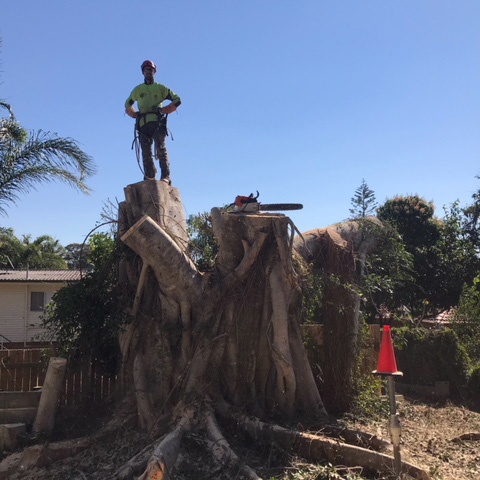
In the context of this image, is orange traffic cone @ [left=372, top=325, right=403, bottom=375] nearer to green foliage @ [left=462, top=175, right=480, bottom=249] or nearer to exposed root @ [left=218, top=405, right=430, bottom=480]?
exposed root @ [left=218, top=405, right=430, bottom=480]

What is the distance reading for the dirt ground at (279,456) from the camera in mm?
5863

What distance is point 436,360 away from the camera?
11.6m

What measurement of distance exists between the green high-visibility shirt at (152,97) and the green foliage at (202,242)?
179 centimetres

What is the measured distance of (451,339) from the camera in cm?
1175

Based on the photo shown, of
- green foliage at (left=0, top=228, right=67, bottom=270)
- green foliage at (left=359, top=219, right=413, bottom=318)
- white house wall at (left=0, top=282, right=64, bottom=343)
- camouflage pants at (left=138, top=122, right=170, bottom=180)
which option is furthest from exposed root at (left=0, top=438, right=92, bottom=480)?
green foliage at (left=0, top=228, right=67, bottom=270)

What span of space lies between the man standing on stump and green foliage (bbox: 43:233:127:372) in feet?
5.20

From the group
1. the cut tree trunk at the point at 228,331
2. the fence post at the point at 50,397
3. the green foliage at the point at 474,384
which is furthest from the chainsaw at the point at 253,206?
the green foliage at the point at 474,384

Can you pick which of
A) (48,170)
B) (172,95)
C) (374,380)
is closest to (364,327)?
(374,380)

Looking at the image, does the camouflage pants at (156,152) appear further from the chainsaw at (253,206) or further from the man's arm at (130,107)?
the chainsaw at (253,206)

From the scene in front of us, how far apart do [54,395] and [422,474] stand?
491 centimetres

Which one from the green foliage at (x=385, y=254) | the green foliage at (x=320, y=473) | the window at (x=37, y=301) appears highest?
the window at (x=37, y=301)

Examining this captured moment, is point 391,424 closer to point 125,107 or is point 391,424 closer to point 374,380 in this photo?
point 374,380

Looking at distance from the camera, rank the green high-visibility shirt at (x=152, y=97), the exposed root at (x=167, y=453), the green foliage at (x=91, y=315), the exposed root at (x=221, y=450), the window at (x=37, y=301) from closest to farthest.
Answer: the exposed root at (x=167, y=453) < the exposed root at (x=221, y=450) < the green foliage at (x=91, y=315) < the green high-visibility shirt at (x=152, y=97) < the window at (x=37, y=301)

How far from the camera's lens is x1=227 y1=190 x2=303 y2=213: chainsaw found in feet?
25.3
